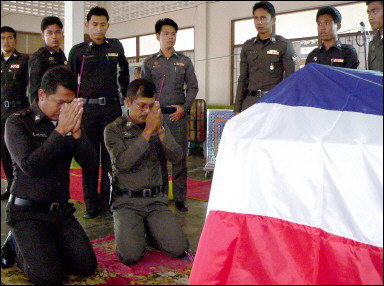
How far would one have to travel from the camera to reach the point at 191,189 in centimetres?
466

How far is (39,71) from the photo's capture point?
11.3 ft

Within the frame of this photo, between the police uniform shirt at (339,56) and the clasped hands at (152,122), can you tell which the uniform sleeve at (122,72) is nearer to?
the clasped hands at (152,122)

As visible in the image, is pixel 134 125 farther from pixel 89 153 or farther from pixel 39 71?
pixel 39 71

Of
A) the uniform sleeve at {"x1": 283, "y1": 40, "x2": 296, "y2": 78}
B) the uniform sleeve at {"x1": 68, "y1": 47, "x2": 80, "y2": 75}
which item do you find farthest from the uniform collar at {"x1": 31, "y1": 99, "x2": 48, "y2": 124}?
the uniform sleeve at {"x1": 283, "y1": 40, "x2": 296, "y2": 78}

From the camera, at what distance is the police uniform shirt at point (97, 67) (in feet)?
10.9

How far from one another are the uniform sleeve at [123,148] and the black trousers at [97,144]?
716 millimetres

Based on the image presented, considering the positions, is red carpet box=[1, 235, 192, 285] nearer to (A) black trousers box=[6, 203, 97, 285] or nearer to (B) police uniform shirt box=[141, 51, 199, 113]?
(A) black trousers box=[6, 203, 97, 285]

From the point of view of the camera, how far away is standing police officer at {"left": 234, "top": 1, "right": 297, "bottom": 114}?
324cm

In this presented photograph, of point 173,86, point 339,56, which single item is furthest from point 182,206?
point 339,56

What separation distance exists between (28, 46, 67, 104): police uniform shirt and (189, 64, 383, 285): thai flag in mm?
2734

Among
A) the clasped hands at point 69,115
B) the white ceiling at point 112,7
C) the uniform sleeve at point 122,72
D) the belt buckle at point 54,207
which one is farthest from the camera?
the white ceiling at point 112,7

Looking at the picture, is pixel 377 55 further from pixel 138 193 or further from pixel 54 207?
pixel 54 207

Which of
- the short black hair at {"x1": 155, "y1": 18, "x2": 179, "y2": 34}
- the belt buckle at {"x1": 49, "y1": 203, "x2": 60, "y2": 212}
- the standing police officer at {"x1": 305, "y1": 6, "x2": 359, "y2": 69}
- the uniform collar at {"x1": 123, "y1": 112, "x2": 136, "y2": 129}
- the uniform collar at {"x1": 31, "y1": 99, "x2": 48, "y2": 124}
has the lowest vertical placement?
the belt buckle at {"x1": 49, "y1": 203, "x2": 60, "y2": 212}

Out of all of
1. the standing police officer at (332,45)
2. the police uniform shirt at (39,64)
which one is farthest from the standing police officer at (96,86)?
the standing police officer at (332,45)
